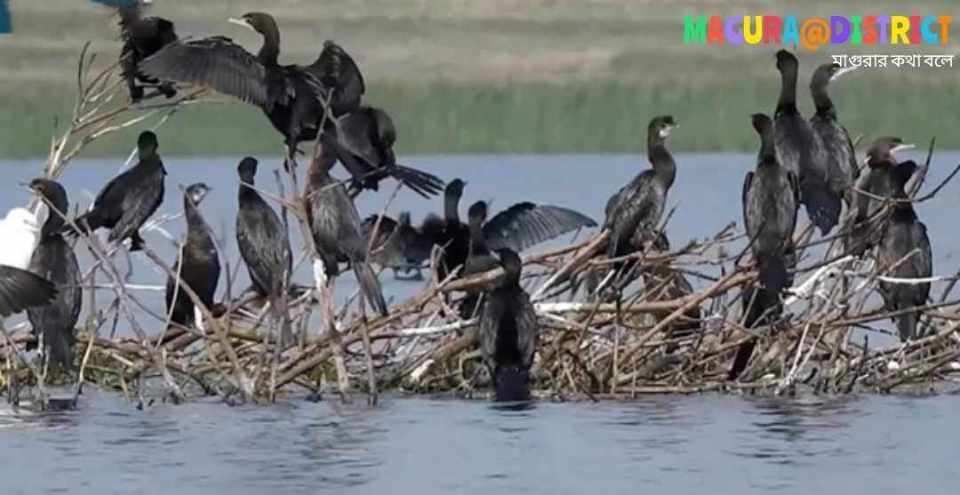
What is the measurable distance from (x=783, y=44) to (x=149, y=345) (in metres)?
23.7

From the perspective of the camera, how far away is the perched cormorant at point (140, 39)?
41.7ft

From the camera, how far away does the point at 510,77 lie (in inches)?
1389

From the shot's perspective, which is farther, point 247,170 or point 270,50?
point 247,170

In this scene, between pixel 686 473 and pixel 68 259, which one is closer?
pixel 686 473

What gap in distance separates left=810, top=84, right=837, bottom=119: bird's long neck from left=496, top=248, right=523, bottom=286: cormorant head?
1.71 meters

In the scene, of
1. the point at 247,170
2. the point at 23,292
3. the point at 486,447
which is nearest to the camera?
the point at 486,447

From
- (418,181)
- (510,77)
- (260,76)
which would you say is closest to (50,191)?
(260,76)

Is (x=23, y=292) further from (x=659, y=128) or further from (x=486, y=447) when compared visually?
(x=659, y=128)

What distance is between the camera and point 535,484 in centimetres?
1089

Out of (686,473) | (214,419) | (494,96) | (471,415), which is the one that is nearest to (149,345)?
(214,419)

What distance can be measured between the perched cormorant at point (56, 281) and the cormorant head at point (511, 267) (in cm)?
171

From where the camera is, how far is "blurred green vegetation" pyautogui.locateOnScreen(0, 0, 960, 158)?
31266 millimetres

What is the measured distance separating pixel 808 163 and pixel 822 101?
71 cm

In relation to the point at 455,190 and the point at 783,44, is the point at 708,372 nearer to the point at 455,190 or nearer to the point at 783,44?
the point at 455,190
